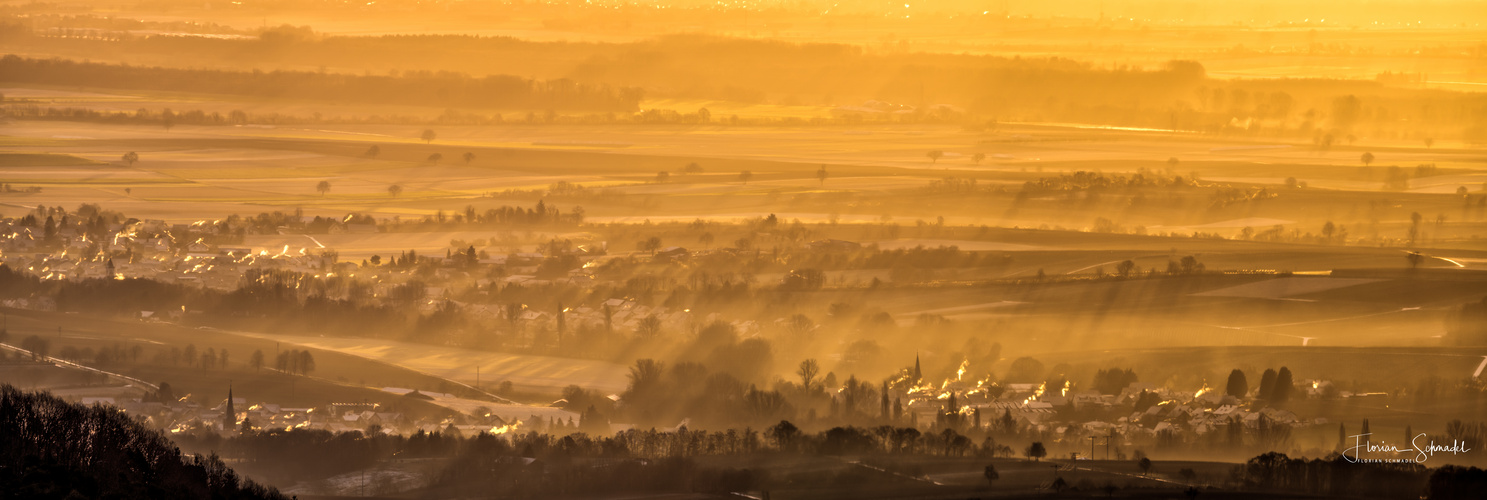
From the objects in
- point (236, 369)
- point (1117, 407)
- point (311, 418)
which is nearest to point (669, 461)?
point (311, 418)

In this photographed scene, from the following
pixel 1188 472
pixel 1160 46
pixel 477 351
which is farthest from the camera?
pixel 1160 46

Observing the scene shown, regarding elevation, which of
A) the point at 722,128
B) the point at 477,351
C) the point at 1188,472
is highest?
the point at 722,128

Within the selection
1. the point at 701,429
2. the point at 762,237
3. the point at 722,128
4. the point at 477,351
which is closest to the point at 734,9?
the point at 722,128

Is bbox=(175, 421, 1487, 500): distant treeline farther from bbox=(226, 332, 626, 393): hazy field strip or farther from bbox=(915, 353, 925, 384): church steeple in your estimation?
bbox=(226, 332, 626, 393): hazy field strip

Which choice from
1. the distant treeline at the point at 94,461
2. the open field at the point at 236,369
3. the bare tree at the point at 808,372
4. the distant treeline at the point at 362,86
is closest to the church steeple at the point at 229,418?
the open field at the point at 236,369

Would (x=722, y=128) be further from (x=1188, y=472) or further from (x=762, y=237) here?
(x=1188, y=472)

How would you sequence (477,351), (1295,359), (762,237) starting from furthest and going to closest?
(762,237) → (477,351) → (1295,359)

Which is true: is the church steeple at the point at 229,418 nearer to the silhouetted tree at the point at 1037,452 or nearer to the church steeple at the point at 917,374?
the church steeple at the point at 917,374

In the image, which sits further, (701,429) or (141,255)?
(141,255)

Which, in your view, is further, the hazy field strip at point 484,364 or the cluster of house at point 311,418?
the hazy field strip at point 484,364
